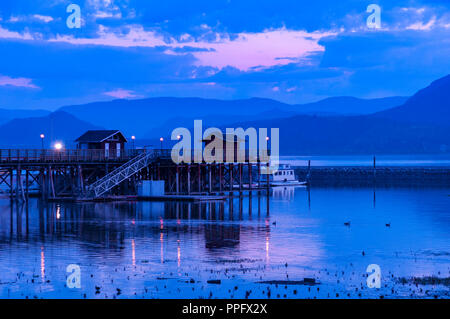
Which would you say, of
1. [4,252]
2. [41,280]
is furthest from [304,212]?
[41,280]

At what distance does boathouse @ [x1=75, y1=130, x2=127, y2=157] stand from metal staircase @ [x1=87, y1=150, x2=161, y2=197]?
12.6 feet

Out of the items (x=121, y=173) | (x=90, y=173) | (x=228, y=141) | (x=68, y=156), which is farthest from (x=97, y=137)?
(x=228, y=141)

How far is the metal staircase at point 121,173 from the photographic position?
7194cm

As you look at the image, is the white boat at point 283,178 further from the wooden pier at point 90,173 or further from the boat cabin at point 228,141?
the wooden pier at point 90,173

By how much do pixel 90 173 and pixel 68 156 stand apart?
7.81 metres

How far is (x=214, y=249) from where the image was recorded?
→ 132 feet

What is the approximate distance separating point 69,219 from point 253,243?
58.8 feet

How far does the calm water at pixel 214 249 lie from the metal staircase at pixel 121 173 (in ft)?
12.7

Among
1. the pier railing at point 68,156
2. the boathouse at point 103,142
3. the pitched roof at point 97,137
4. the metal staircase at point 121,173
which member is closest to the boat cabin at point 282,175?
the pier railing at point 68,156

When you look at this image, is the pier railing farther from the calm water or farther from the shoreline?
the shoreline

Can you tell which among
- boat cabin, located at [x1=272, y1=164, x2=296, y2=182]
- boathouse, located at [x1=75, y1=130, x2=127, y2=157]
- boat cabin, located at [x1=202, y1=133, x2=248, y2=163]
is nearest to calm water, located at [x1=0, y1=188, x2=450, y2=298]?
boathouse, located at [x1=75, y1=130, x2=127, y2=157]

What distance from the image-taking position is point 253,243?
140 feet

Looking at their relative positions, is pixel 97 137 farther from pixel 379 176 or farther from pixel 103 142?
pixel 379 176

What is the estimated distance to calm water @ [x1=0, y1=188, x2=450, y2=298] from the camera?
3012 centimetres
